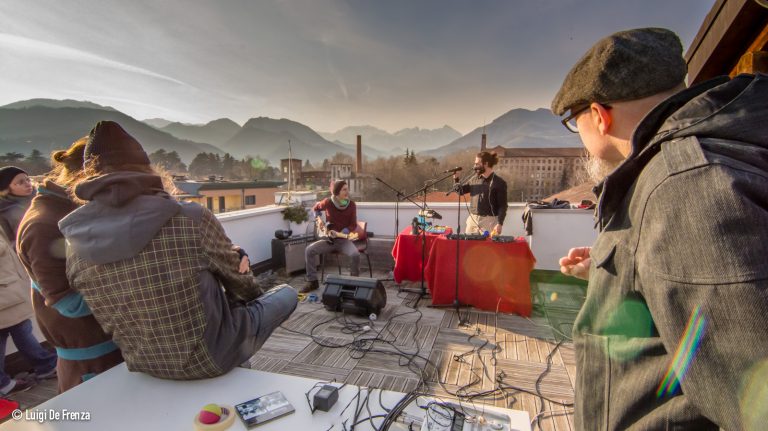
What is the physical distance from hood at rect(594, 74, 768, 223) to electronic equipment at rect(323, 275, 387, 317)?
9.39 ft

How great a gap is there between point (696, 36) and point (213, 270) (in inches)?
165

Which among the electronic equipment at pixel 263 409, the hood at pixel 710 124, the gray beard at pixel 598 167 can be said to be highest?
the hood at pixel 710 124

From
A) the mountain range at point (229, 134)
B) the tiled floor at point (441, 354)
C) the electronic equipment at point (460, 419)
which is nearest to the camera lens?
the electronic equipment at point (460, 419)

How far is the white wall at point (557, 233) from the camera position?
470cm

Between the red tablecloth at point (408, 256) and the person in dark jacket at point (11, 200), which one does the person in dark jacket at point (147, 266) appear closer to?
the person in dark jacket at point (11, 200)

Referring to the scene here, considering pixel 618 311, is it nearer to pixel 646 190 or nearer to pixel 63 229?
pixel 646 190

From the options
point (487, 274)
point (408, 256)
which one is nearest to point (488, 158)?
point (487, 274)

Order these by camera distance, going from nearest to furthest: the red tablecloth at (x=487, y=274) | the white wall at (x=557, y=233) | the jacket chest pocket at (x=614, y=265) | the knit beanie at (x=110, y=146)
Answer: the jacket chest pocket at (x=614, y=265) → the knit beanie at (x=110, y=146) → the red tablecloth at (x=487, y=274) → the white wall at (x=557, y=233)

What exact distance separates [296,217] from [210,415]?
4478 mm

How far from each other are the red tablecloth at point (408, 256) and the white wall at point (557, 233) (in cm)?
194

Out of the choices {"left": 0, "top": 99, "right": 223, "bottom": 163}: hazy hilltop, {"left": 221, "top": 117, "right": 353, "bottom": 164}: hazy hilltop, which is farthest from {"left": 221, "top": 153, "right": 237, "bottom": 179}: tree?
{"left": 221, "top": 117, "right": 353, "bottom": 164}: hazy hilltop

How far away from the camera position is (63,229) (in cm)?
114

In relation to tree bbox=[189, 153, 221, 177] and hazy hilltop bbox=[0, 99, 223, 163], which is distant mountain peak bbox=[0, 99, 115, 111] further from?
tree bbox=[189, 153, 221, 177]

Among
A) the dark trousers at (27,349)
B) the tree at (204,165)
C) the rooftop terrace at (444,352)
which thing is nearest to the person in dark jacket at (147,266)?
the rooftop terrace at (444,352)
